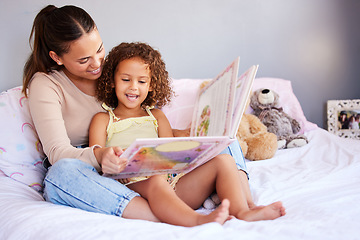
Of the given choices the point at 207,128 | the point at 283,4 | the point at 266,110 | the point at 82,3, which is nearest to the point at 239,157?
the point at 207,128

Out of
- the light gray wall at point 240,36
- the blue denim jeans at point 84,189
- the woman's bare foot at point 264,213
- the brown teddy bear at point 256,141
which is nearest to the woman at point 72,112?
the blue denim jeans at point 84,189

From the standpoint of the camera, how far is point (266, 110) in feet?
6.00

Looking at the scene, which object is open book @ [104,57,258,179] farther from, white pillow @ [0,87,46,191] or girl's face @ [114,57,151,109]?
white pillow @ [0,87,46,191]

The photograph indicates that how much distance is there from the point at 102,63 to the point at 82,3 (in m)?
0.72

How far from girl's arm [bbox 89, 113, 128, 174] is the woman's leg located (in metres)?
0.04

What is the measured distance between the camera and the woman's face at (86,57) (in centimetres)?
106

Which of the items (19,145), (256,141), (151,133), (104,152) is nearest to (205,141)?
(104,152)

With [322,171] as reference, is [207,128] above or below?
above

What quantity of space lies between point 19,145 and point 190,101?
0.79 meters

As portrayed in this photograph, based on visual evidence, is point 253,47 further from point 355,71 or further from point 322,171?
point 322,171

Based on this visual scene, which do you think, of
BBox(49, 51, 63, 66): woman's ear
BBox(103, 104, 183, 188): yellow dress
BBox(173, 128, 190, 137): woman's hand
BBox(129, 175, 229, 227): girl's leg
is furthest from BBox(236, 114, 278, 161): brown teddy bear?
BBox(49, 51, 63, 66): woman's ear

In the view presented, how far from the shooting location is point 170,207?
2.66ft

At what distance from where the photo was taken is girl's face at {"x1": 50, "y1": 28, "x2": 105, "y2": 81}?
1.06m

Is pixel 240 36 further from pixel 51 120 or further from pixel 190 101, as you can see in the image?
pixel 51 120
